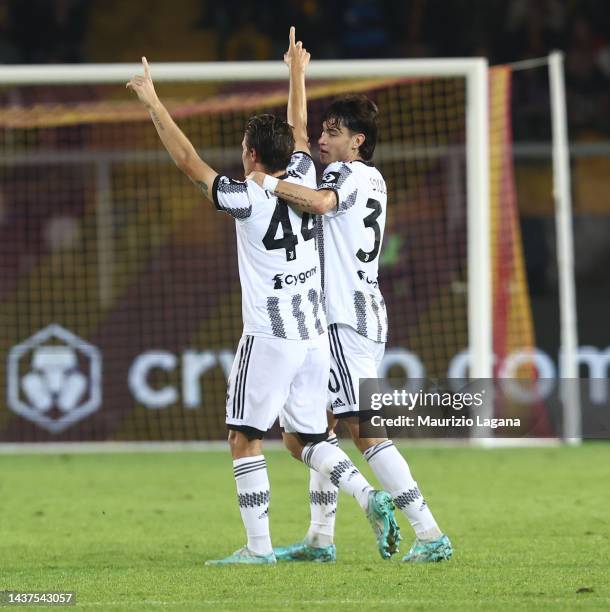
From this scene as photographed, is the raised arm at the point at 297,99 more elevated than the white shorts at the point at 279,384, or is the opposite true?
the raised arm at the point at 297,99

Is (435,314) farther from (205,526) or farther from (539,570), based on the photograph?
(539,570)

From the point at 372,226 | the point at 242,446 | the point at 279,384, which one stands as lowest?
the point at 242,446

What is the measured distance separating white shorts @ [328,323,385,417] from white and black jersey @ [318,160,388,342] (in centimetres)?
4

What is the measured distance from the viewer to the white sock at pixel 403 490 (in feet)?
20.1

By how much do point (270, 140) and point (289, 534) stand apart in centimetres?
228

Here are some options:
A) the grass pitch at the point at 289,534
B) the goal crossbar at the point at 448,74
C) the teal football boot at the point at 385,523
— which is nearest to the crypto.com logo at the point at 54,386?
the grass pitch at the point at 289,534

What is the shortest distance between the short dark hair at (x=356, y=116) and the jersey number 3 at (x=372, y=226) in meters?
0.25

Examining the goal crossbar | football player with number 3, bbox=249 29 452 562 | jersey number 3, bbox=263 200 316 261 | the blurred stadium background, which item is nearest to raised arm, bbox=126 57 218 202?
jersey number 3, bbox=263 200 316 261

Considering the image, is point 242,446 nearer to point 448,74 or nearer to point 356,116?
point 356,116

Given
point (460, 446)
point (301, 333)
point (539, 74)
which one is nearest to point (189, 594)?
point (301, 333)

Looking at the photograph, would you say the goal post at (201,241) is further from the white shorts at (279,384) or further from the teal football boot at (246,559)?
the teal football boot at (246,559)

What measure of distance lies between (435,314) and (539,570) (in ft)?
22.0

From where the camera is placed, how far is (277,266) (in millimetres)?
6059

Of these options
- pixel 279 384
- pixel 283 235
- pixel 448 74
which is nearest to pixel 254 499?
pixel 279 384
